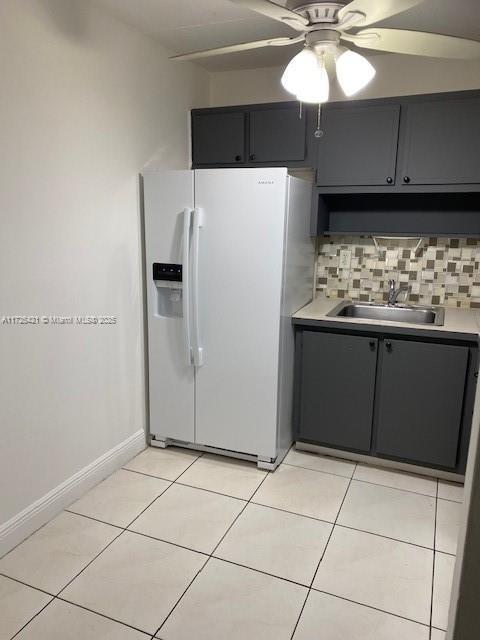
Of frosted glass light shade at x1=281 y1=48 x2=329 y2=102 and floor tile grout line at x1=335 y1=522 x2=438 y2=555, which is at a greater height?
frosted glass light shade at x1=281 y1=48 x2=329 y2=102

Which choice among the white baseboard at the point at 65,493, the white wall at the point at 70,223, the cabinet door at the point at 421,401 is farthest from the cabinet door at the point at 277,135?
the white baseboard at the point at 65,493

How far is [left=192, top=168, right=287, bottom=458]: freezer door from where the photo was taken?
2.52 metres

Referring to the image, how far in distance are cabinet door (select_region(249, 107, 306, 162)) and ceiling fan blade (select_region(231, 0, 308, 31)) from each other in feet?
4.33

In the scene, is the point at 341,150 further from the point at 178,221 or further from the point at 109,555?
the point at 109,555

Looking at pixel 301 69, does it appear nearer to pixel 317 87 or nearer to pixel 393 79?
pixel 317 87

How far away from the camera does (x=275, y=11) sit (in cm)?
150

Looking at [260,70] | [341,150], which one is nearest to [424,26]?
[341,150]

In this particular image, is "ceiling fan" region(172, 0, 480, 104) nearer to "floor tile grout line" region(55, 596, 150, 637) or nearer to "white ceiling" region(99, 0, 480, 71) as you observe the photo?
"white ceiling" region(99, 0, 480, 71)

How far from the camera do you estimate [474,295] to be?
3.05 metres

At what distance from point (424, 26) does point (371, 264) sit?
1.38 meters

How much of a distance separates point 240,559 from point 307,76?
6.45 ft

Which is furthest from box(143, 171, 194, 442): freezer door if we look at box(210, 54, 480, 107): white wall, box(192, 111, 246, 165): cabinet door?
box(210, 54, 480, 107): white wall

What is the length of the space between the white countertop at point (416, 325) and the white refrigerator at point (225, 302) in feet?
0.37

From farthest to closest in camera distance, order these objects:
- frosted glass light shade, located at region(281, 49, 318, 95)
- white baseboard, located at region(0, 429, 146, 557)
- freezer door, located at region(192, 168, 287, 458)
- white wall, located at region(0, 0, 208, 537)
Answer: freezer door, located at region(192, 168, 287, 458) < white baseboard, located at region(0, 429, 146, 557) < white wall, located at region(0, 0, 208, 537) < frosted glass light shade, located at region(281, 49, 318, 95)
